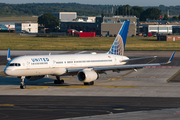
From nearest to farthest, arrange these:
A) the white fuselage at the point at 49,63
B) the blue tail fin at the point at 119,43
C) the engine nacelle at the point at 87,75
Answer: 1. the white fuselage at the point at 49,63
2. the engine nacelle at the point at 87,75
3. the blue tail fin at the point at 119,43

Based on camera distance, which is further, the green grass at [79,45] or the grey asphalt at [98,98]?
the green grass at [79,45]

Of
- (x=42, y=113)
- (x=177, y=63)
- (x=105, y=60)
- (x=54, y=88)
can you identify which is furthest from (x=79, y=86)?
(x=177, y=63)


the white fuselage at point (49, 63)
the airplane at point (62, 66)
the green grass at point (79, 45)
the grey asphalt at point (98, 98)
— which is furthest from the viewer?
the green grass at point (79, 45)

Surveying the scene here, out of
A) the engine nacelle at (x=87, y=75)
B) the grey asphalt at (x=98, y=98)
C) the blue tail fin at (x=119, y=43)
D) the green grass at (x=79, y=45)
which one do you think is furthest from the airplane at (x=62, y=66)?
the green grass at (x=79, y=45)

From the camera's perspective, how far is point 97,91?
143 feet

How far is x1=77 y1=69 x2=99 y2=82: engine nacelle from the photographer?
45559 mm

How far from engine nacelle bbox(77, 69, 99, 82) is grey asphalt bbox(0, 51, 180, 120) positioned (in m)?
1.33

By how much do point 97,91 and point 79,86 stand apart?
524 centimetres

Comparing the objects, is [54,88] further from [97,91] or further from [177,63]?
[177,63]

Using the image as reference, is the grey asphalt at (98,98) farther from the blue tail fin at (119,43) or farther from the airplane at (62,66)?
the blue tail fin at (119,43)

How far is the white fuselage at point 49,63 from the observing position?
44.5 metres

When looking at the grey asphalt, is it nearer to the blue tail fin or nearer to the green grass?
the blue tail fin

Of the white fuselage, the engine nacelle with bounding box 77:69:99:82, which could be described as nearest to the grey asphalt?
the engine nacelle with bounding box 77:69:99:82

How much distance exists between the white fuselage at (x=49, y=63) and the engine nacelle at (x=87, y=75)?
105 inches
